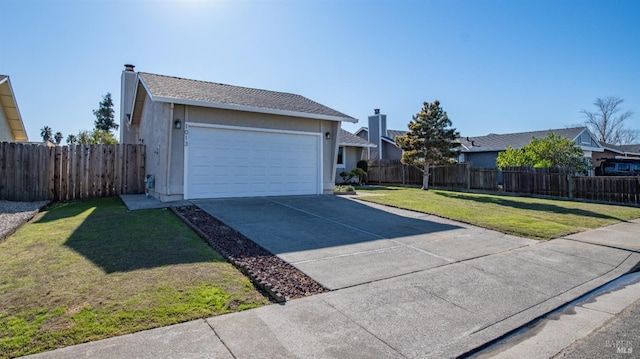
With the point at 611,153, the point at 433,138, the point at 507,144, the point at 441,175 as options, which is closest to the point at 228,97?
the point at 433,138

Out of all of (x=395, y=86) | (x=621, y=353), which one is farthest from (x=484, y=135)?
(x=621, y=353)

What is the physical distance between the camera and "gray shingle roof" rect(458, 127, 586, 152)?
2523 centimetres

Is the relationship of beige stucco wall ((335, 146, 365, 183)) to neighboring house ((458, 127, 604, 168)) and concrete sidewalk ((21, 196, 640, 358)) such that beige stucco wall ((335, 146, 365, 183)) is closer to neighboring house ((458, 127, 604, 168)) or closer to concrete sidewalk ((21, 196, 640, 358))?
neighboring house ((458, 127, 604, 168))

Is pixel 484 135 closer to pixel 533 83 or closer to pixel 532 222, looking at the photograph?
pixel 533 83

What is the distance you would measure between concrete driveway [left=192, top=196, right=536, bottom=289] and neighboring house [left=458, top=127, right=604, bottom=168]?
19.3 m

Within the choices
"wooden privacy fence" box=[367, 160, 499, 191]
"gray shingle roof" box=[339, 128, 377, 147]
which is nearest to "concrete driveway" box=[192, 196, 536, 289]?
"wooden privacy fence" box=[367, 160, 499, 191]

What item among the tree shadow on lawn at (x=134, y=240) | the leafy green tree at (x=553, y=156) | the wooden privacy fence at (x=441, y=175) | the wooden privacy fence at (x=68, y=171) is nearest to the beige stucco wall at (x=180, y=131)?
the wooden privacy fence at (x=68, y=171)

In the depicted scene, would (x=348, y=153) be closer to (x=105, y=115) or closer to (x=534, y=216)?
(x=534, y=216)

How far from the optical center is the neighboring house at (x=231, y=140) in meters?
9.85

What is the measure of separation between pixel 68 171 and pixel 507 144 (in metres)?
27.1

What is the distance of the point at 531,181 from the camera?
15922 mm

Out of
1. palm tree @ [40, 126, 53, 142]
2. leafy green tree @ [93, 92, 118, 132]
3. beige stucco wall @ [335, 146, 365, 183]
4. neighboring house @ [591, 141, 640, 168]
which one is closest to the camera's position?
beige stucco wall @ [335, 146, 365, 183]

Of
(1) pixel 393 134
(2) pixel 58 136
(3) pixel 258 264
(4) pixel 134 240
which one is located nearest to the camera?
(3) pixel 258 264

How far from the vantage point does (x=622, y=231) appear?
8.05 metres
